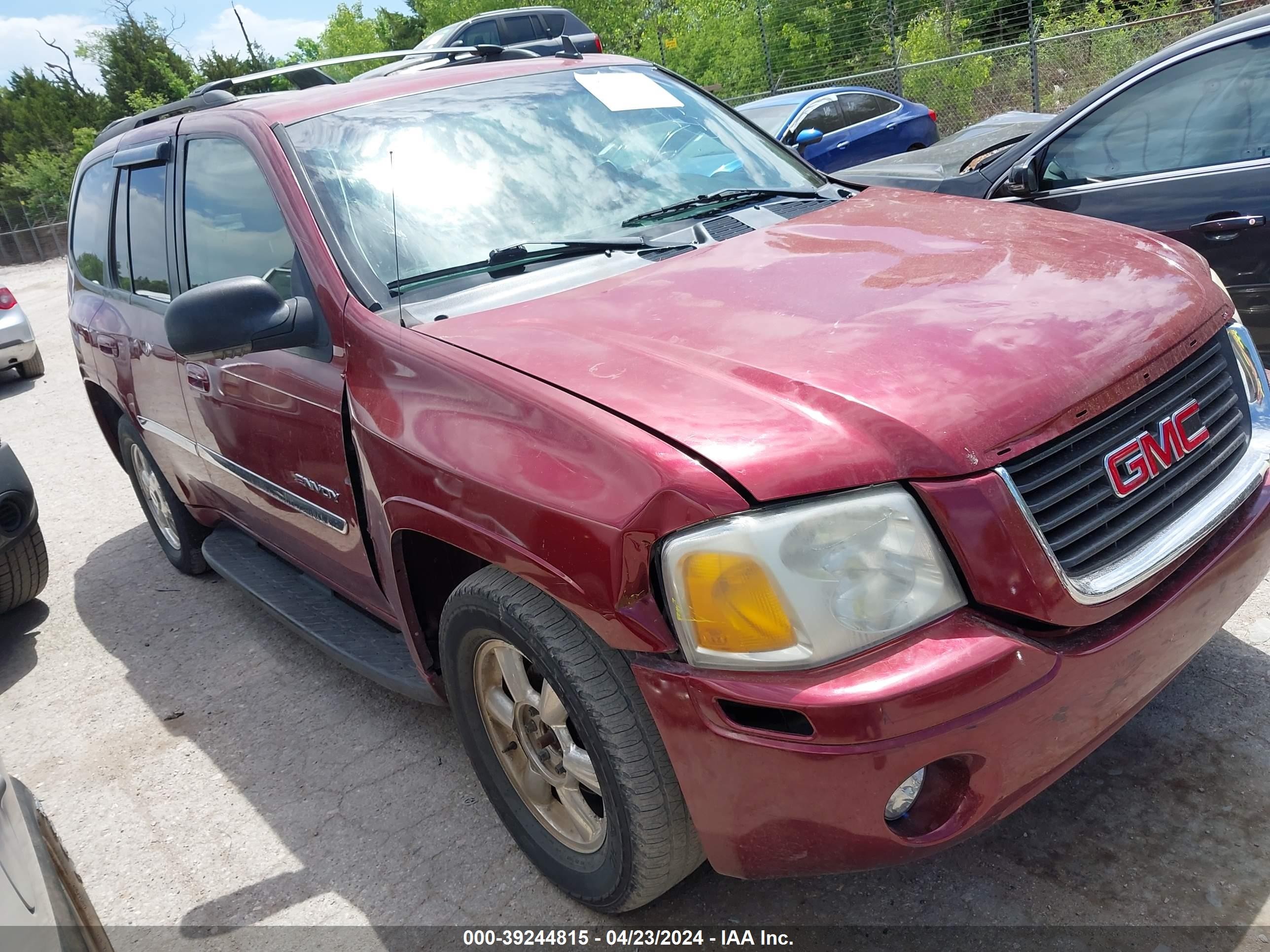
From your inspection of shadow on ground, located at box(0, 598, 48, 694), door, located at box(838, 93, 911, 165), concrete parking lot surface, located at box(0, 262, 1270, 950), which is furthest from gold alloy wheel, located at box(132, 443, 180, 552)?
door, located at box(838, 93, 911, 165)

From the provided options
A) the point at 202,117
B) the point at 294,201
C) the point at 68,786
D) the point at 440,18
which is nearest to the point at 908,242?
the point at 294,201

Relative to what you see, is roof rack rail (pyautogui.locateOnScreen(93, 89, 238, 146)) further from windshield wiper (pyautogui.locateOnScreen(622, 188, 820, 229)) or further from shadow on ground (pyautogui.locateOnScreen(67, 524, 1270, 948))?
shadow on ground (pyautogui.locateOnScreen(67, 524, 1270, 948))

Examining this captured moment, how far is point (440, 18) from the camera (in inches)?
1329

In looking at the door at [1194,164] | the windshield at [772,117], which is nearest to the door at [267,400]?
the door at [1194,164]

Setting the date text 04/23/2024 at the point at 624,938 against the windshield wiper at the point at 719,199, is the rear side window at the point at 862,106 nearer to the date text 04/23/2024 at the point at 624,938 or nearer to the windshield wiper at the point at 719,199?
the windshield wiper at the point at 719,199

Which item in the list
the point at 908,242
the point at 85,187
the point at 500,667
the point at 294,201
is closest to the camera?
the point at 500,667

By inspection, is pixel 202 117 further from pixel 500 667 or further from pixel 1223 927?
pixel 1223 927

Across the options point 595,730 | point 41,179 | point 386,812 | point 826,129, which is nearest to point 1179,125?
point 595,730

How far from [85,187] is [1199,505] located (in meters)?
4.69

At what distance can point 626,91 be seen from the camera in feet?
11.3

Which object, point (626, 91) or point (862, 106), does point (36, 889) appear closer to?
point (626, 91)

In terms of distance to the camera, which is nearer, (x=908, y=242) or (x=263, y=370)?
(x=908, y=242)

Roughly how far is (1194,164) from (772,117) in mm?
6582

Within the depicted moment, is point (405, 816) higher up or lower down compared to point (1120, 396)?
lower down
